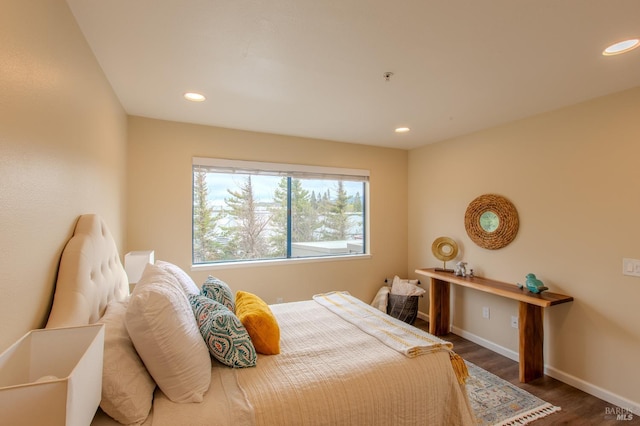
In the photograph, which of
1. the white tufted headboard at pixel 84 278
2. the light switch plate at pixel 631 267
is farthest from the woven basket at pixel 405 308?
the white tufted headboard at pixel 84 278

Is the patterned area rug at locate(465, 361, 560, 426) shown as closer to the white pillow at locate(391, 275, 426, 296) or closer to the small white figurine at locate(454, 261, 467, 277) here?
the small white figurine at locate(454, 261, 467, 277)

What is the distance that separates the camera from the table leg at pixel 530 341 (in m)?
2.71

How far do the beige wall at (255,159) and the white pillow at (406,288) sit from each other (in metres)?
0.27

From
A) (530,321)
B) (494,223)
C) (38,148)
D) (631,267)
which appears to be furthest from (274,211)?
(631,267)

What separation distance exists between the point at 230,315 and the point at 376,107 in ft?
7.09

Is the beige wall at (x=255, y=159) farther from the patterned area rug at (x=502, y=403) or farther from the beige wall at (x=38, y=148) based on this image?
the patterned area rug at (x=502, y=403)

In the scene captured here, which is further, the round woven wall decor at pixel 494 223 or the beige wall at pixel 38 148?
the round woven wall decor at pixel 494 223

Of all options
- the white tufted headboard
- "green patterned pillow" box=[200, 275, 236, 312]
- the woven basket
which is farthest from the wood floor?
the white tufted headboard

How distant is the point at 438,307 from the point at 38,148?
3888 mm

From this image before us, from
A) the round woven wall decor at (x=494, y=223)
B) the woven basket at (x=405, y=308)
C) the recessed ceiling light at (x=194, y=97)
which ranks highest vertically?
the recessed ceiling light at (x=194, y=97)

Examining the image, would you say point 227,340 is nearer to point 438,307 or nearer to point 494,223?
point 438,307

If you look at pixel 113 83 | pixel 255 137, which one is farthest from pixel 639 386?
pixel 113 83

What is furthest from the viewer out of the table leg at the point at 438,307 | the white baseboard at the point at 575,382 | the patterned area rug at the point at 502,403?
the table leg at the point at 438,307

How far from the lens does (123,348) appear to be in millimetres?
1298
